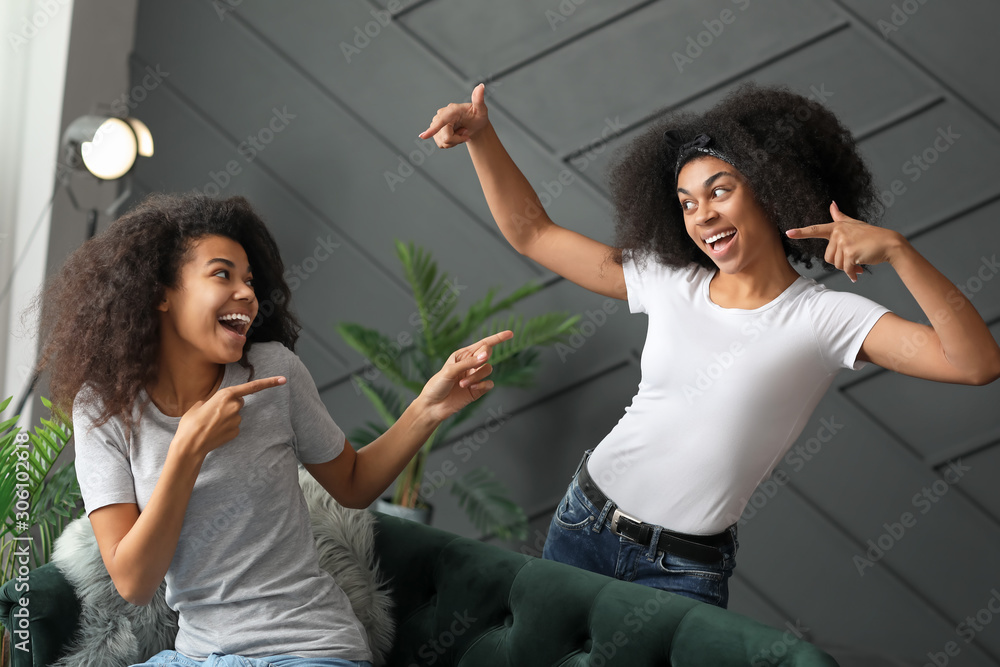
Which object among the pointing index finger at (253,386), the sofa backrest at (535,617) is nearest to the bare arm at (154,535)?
the pointing index finger at (253,386)

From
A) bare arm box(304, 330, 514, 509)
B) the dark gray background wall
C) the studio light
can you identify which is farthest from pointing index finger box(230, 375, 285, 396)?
the dark gray background wall

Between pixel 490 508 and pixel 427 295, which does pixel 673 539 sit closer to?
pixel 490 508

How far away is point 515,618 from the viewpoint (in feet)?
5.33

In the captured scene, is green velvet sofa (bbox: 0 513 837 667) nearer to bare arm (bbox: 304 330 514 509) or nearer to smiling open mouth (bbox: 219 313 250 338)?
bare arm (bbox: 304 330 514 509)

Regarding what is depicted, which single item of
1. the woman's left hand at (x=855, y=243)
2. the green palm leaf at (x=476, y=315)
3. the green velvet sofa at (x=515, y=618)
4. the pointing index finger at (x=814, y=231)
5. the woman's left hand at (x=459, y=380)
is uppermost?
the green palm leaf at (x=476, y=315)

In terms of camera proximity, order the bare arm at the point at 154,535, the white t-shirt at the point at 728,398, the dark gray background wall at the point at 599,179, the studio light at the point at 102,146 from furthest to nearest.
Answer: the dark gray background wall at the point at 599,179 → the studio light at the point at 102,146 → the white t-shirt at the point at 728,398 → the bare arm at the point at 154,535

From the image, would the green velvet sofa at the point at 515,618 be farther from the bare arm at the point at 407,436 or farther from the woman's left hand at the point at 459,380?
the woman's left hand at the point at 459,380

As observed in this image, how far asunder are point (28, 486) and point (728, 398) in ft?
6.06

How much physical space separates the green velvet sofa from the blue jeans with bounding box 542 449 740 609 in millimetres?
76

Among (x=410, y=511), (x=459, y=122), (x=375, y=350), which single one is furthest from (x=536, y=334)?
(x=459, y=122)

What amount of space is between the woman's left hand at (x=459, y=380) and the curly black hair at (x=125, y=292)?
0.35 m

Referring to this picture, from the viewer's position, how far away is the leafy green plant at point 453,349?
3.07 meters

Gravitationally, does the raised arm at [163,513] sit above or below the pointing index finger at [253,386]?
below

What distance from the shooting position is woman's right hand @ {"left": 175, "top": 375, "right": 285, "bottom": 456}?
131 centimetres
